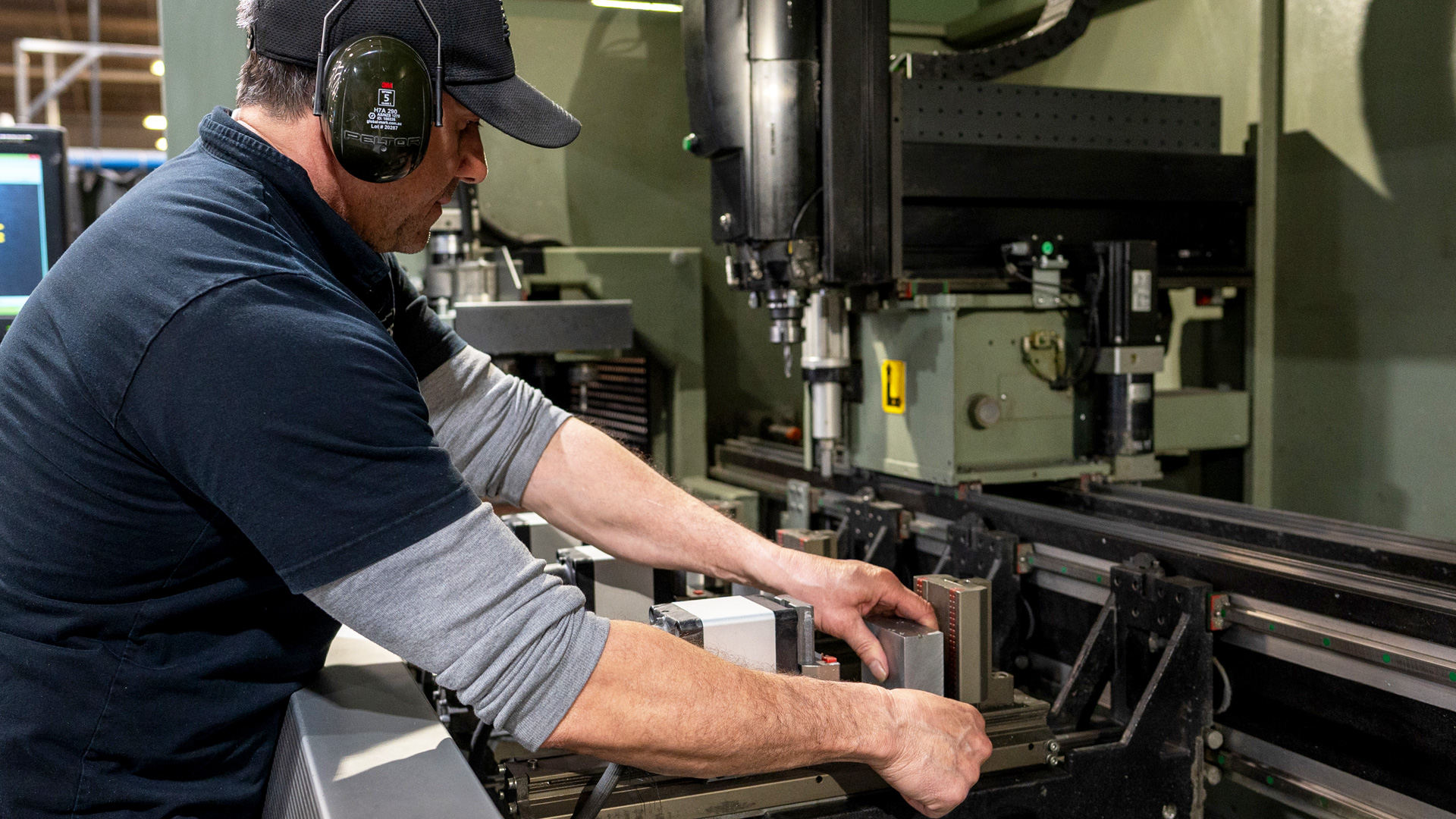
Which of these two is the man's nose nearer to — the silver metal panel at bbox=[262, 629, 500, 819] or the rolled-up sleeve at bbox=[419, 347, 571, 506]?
the rolled-up sleeve at bbox=[419, 347, 571, 506]

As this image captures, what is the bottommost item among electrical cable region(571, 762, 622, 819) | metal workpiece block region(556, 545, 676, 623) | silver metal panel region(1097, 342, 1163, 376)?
electrical cable region(571, 762, 622, 819)

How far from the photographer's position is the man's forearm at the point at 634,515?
1.32m

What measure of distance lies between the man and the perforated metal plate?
139cm

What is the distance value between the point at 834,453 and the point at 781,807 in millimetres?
1578

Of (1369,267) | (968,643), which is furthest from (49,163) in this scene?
(1369,267)

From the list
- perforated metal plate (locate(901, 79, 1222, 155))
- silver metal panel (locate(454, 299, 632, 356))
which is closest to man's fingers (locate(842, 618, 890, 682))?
perforated metal plate (locate(901, 79, 1222, 155))

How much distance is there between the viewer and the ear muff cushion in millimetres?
860

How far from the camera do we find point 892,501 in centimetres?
242

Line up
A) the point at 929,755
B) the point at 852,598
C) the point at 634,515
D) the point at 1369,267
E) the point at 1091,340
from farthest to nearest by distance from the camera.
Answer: the point at 1369,267 → the point at 1091,340 → the point at 634,515 → the point at 852,598 → the point at 929,755

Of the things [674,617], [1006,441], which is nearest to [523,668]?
[674,617]

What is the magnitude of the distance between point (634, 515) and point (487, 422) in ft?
0.68

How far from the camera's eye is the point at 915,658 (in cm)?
112

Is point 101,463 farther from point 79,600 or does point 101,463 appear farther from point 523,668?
point 523,668

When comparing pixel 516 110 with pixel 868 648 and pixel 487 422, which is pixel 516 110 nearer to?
pixel 487 422
